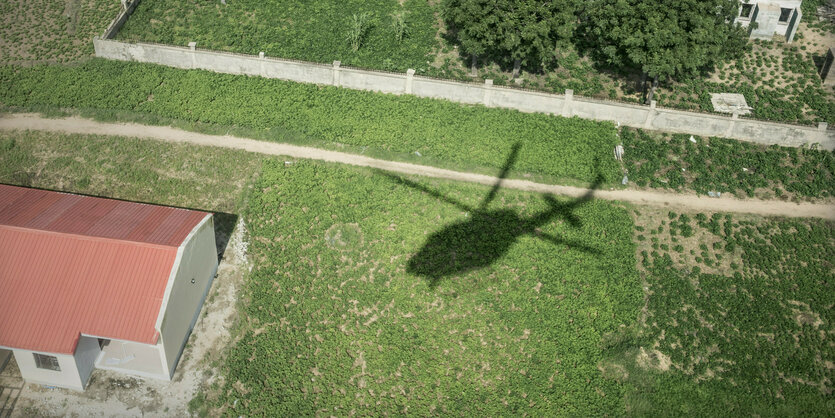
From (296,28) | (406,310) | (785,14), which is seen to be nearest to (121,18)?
(296,28)

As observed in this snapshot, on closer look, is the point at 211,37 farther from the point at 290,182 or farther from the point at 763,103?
the point at 763,103

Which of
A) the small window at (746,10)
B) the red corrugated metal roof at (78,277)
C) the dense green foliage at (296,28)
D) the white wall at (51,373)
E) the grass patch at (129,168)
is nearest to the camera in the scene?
the red corrugated metal roof at (78,277)

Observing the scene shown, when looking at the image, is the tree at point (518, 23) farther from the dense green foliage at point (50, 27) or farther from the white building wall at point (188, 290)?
the dense green foliage at point (50, 27)

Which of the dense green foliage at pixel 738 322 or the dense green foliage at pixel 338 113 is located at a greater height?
the dense green foliage at pixel 338 113

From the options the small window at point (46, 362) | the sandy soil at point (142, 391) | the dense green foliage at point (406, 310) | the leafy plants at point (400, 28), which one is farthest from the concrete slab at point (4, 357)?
the leafy plants at point (400, 28)

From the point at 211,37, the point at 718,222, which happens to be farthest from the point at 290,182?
the point at 718,222

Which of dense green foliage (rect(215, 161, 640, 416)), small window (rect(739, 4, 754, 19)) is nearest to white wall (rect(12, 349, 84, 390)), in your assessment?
dense green foliage (rect(215, 161, 640, 416))
